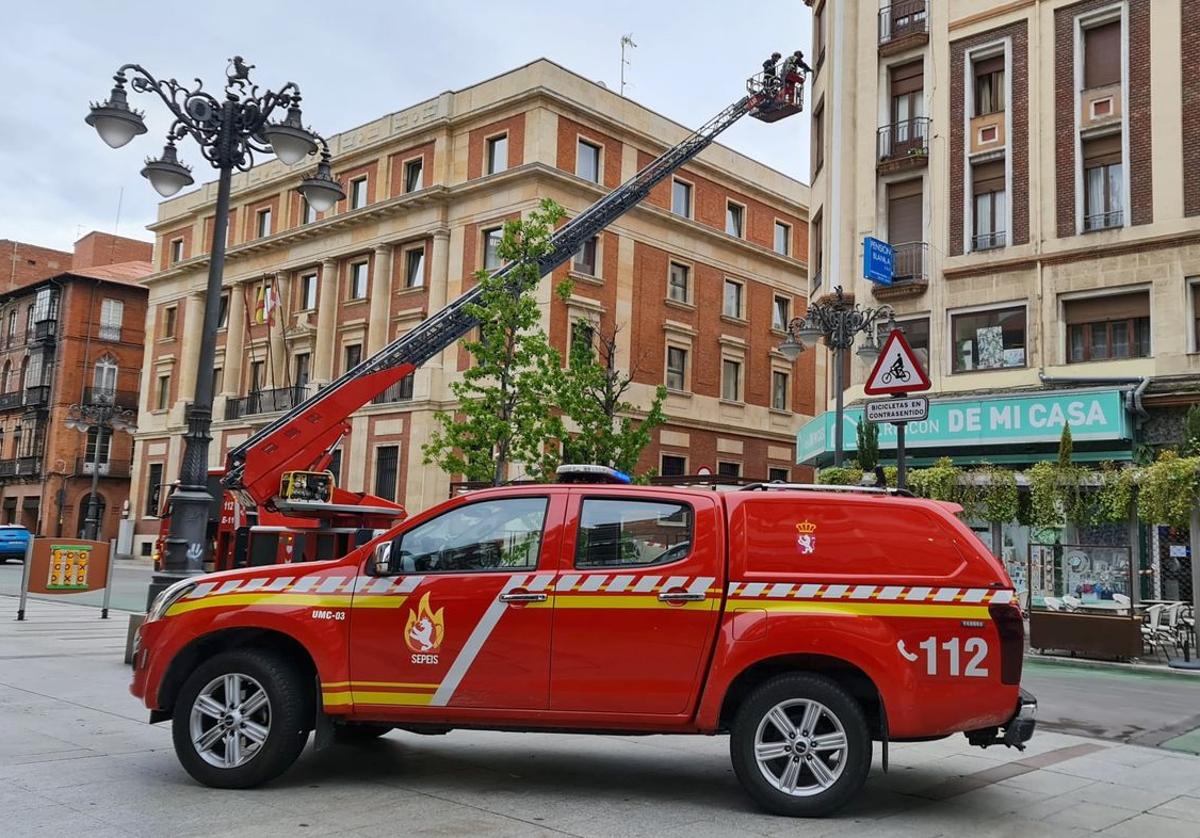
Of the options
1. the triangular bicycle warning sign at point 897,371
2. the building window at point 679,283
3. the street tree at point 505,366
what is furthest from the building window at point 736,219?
the triangular bicycle warning sign at point 897,371

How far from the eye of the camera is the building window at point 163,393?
50041 millimetres

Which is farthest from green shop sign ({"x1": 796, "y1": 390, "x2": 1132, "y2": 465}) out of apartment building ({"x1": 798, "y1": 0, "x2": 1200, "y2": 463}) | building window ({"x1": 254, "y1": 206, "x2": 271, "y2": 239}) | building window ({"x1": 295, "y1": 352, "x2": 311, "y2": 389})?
building window ({"x1": 254, "y1": 206, "x2": 271, "y2": 239})

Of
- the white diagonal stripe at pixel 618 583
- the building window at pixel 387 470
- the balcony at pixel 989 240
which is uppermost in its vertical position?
the balcony at pixel 989 240

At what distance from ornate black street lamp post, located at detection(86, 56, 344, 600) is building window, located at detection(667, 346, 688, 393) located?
86.1ft

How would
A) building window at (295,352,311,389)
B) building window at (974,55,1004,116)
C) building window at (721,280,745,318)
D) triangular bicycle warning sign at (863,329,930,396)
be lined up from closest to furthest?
1. triangular bicycle warning sign at (863,329,930,396)
2. building window at (974,55,1004,116)
3. building window at (721,280,745,318)
4. building window at (295,352,311,389)

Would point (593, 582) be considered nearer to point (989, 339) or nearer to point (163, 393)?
point (989, 339)

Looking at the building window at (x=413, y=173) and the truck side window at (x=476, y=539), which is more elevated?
the building window at (x=413, y=173)

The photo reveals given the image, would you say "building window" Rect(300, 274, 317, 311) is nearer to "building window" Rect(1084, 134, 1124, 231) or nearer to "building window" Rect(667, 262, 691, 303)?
"building window" Rect(667, 262, 691, 303)

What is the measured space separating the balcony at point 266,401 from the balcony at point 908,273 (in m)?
24.9

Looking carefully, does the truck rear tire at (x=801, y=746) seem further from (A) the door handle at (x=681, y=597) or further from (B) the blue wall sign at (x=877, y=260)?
(B) the blue wall sign at (x=877, y=260)

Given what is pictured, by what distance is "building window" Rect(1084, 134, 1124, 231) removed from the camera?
2192 centimetres

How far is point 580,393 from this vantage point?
26141mm

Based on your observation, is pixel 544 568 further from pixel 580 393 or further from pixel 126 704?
pixel 580 393

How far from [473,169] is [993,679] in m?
33.3
